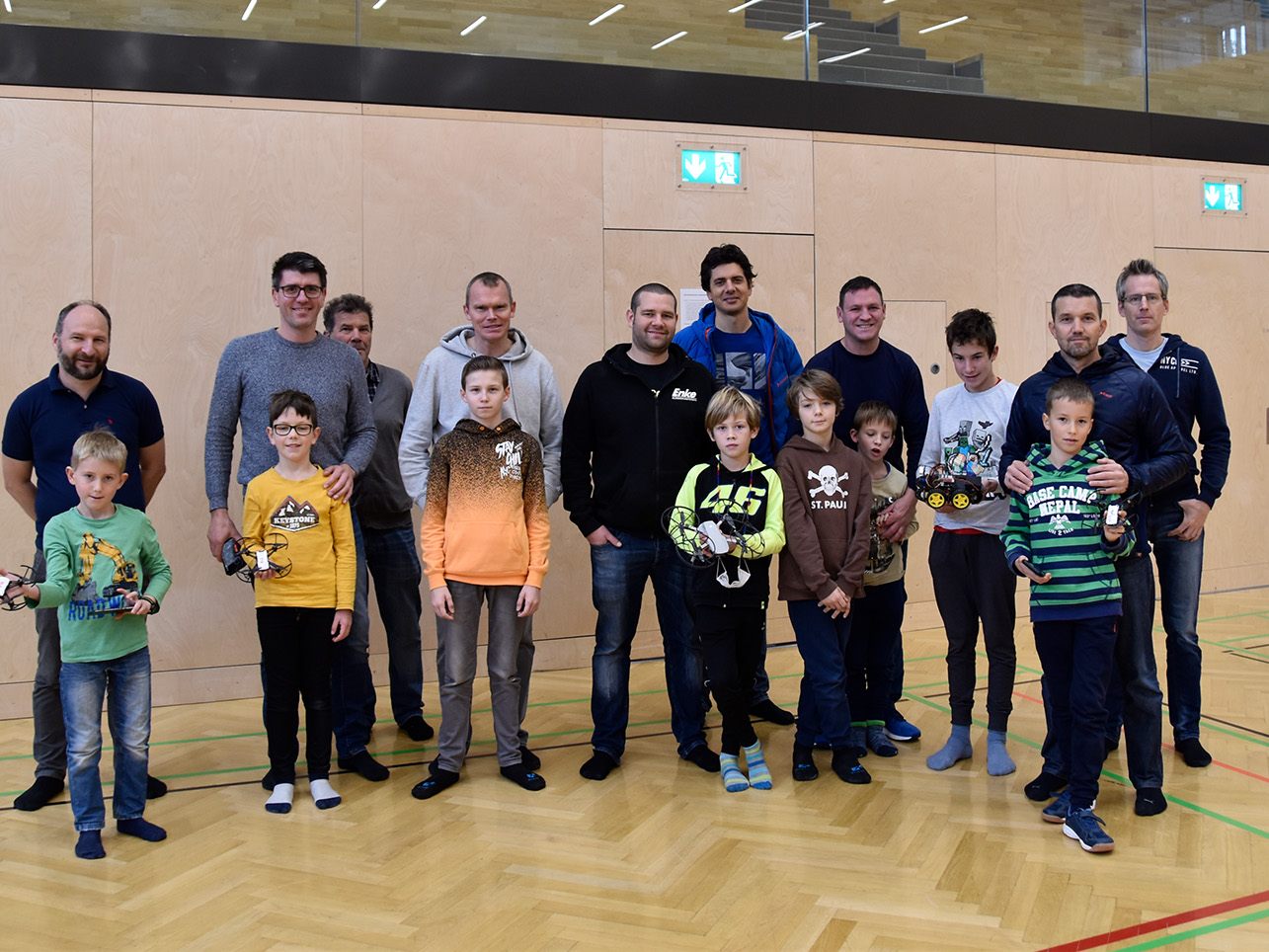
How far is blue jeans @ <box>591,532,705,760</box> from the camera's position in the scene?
381 cm

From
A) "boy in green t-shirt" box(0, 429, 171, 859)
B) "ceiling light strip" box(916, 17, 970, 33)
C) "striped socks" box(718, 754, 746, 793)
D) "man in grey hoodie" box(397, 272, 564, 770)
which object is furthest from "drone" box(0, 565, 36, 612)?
"ceiling light strip" box(916, 17, 970, 33)

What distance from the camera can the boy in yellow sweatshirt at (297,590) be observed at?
3.49 meters

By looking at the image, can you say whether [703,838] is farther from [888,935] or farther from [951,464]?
[951,464]

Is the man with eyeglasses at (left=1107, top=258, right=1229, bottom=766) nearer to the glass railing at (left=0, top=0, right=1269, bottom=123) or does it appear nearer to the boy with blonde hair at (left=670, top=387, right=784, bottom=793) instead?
the boy with blonde hair at (left=670, top=387, right=784, bottom=793)

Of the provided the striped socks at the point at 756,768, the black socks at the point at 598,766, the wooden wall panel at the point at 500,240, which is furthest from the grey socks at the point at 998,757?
the wooden wall panel at the point at 500,240

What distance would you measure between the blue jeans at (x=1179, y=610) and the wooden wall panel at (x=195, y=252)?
3.60 meters

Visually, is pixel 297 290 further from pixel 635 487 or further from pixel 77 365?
pixel 635 487

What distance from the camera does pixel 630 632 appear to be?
3854mm

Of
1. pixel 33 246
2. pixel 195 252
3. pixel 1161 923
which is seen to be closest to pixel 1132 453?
pixel 1161 923

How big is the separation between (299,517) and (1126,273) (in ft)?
9.37

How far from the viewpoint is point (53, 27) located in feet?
15.1

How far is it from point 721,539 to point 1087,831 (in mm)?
1322

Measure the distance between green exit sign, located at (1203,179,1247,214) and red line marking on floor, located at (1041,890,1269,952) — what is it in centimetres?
523

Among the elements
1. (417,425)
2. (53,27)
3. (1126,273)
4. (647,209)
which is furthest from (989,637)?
(53,27)
